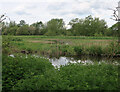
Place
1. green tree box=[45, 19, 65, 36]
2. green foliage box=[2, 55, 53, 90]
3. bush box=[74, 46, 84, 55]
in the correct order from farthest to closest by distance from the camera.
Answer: green tree box=[45, 19, 65, 36] < bush box=[74, 46, 84, 55] < green foliage box=[2, 55, 53, 90]

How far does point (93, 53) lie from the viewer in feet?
45.9

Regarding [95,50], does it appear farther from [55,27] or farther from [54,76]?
[55,27]

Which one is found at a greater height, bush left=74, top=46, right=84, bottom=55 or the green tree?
the green tree

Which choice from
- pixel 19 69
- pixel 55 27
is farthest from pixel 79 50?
pixel 55 27

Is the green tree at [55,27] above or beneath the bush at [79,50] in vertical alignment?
above

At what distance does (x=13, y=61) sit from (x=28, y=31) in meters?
33.5

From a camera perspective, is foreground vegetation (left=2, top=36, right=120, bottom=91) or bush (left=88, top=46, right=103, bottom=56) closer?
foreground vegetation (left=2, top=36, right=120, bottom=91)

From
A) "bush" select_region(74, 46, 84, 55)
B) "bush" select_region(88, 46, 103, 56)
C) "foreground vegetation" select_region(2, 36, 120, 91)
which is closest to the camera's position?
"foreground vegetation" select_region(2, 36, 120, 91)

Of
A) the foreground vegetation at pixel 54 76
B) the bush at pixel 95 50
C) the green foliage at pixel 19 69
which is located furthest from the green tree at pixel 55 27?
the green foliage at pixel 19 69

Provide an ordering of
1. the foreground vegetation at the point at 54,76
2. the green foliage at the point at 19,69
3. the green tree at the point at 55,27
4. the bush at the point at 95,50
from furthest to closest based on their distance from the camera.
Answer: the green tree at the point at 55,27 → the bush at the point at 95,50 → the green foliage at the point at 19,69 → the foreground vegetation at the point at 54,76

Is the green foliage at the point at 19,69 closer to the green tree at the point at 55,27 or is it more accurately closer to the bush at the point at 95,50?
the bush at the point at 95,50

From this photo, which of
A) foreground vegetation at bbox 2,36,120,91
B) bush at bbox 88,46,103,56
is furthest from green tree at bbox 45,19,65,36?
foreground vegetation at bbox 2,36,120,91

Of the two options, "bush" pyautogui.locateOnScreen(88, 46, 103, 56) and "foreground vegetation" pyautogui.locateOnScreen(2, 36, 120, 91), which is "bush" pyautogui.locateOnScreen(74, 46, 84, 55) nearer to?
"bush" pyautogui.locateOnScreen(88, 46, 103, 56)

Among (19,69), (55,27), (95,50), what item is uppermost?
(55,27)
